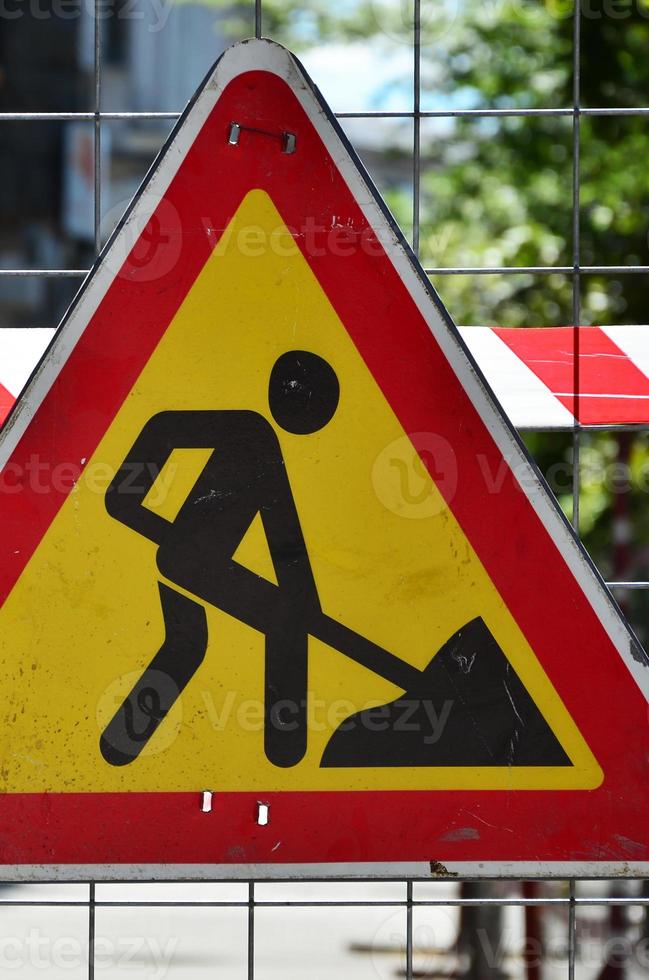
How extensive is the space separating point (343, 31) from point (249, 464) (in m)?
6.26

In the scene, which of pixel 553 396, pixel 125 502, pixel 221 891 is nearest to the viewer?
pixel 125 502

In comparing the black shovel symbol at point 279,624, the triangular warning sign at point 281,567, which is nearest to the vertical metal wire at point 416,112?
the triangular warning sign at point 281,567

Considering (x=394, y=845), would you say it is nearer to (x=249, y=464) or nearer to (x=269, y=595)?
(x=269, y=595)

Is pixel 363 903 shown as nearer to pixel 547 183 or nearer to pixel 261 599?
pixel 261 599

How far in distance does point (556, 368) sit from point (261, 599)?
54 cm

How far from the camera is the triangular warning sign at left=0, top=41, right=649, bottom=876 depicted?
3.64 ft

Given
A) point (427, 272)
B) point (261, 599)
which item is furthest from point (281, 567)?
point (427, 272)

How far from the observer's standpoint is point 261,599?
111 cm

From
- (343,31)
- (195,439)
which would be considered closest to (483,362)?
(195,439)

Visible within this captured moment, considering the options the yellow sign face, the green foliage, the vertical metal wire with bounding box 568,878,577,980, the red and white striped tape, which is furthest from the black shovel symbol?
the green foliage

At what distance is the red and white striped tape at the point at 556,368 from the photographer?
4.44 feet

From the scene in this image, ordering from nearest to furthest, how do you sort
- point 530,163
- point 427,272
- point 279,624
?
point 279,624 → point 427,272 → point 530,163

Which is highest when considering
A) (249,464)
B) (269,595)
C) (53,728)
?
(249,464)

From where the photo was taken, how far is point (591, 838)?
1131 mm
